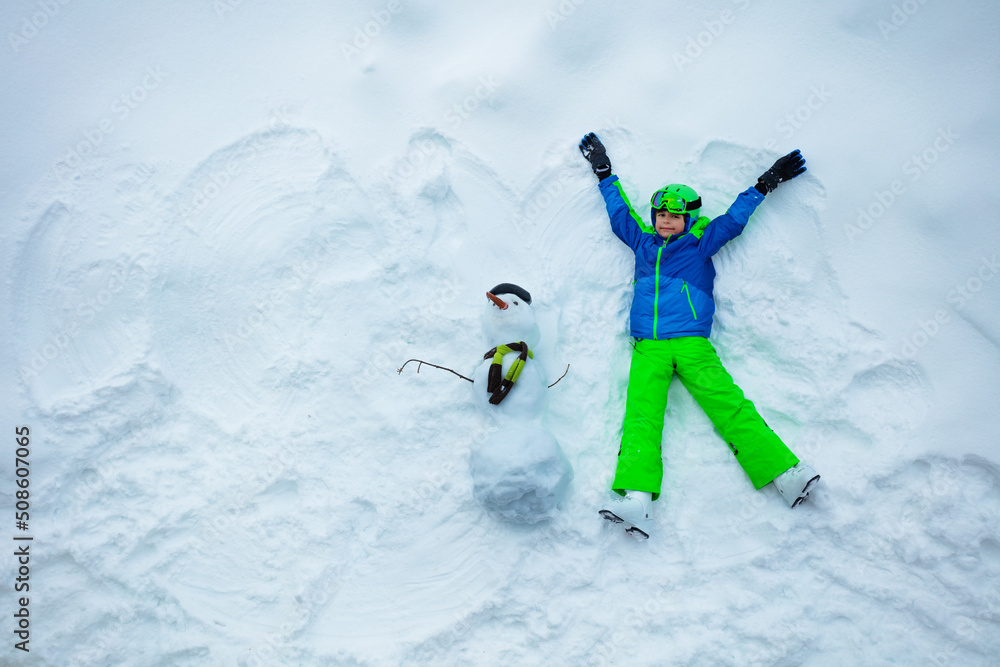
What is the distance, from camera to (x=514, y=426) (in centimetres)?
300

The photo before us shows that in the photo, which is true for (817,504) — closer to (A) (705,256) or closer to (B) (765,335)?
(B) (765,335)

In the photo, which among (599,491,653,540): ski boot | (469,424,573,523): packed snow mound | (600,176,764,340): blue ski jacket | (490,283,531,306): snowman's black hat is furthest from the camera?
(600,176,764,340): blue ski jacket

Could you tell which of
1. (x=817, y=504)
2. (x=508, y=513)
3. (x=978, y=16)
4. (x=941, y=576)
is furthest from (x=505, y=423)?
(x=978, y=16)

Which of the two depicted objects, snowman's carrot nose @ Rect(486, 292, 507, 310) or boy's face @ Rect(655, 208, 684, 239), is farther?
boy's face @ Rect(655, 208, 684, 239)

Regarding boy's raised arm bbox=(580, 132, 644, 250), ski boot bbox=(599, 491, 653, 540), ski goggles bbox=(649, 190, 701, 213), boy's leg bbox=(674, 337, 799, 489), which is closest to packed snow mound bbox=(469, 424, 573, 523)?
ski boot bbox=(599, 491, 653, 540)

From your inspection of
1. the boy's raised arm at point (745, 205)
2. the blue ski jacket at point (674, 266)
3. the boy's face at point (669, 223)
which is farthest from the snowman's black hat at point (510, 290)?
the boy's raised arm at point (745, 205)

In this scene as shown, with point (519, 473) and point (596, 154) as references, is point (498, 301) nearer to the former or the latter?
point (519, 473)

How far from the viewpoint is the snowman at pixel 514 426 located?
2854 mm

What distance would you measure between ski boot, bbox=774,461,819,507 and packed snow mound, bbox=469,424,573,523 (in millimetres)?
1109

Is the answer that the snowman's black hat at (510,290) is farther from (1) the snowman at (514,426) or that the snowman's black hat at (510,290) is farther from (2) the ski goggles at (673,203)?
(2) the ski goggles at (673,203)

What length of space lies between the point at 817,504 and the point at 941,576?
67cm

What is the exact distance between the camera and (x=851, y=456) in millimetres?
3178

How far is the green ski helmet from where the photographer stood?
10.8ft

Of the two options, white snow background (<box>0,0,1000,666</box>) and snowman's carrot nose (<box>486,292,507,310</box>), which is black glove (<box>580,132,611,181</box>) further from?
snowman's carrot nose (<box>486,292,507,310</box>)
